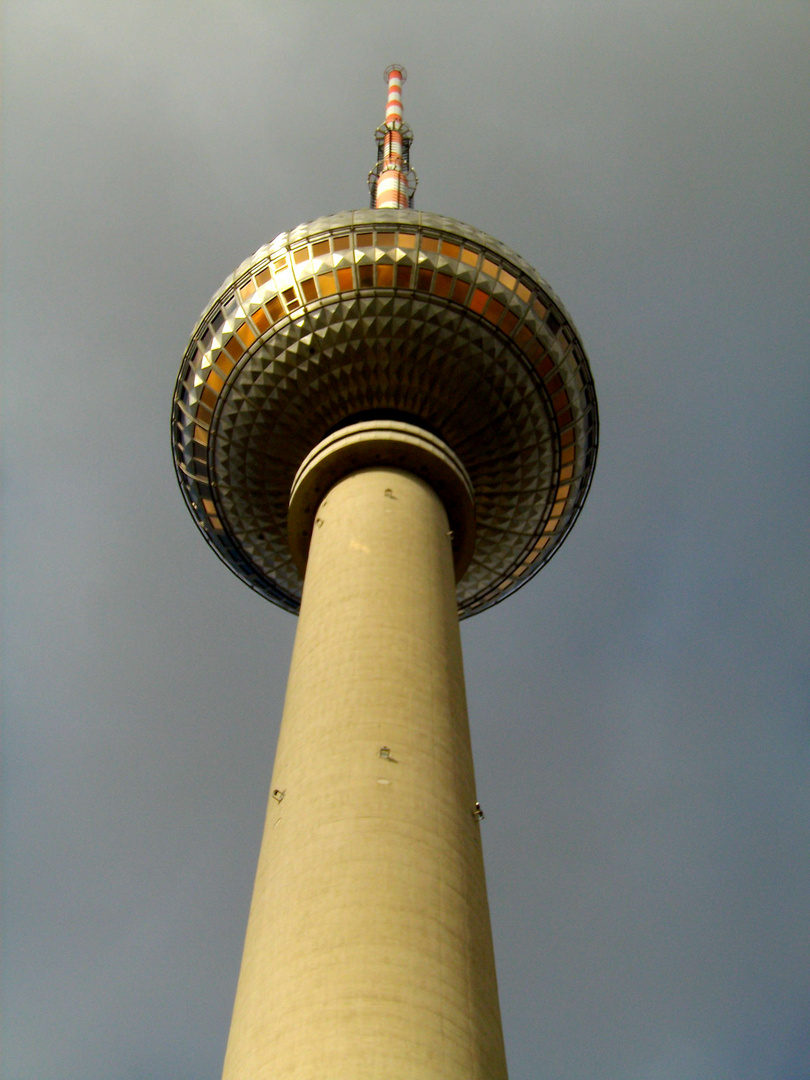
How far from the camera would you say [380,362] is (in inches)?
1046

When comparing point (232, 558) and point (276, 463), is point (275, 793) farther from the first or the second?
point (232, 558)

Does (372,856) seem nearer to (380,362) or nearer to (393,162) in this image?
(380,362)

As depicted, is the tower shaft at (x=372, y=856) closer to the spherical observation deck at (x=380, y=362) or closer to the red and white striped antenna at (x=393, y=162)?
the spherical observation deck at (x=380, y=362)

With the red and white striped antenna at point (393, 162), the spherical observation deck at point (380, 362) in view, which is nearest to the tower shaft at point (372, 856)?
the spherical observation deck at point (380, 362)

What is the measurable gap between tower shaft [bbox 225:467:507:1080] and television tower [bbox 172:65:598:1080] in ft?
0.13

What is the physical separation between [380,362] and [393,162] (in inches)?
817

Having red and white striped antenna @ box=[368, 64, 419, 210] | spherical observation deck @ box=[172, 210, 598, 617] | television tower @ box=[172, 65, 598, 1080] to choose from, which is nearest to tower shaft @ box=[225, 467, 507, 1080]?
television tower @ box=[172, 65, 598, 1080]

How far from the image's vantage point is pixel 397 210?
90.4 feet

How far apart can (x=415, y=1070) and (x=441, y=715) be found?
271 inches

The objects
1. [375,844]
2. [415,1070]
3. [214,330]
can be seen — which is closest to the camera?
[415,1070]

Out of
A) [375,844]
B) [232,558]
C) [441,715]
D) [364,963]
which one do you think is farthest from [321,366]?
[364,963]

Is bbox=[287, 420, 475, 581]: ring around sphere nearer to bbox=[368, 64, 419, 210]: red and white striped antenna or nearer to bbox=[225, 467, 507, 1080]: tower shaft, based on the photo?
bbox=[225, 467, 507, 1080]: tower shaft

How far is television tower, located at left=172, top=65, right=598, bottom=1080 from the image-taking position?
1431cm

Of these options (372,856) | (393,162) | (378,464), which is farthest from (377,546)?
(393,162)
